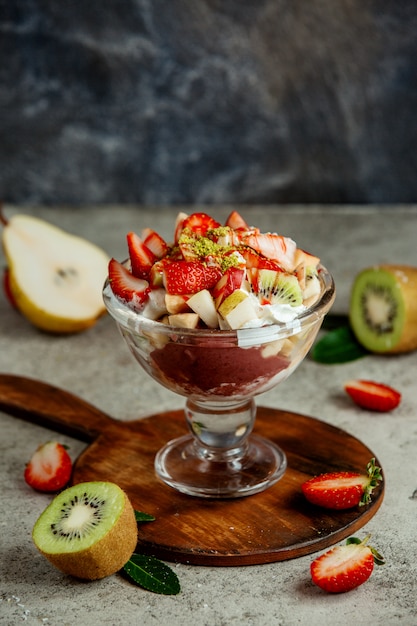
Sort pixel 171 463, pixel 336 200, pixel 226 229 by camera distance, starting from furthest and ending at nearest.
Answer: pixel 336 200, pixel 171 463, pixel 226 229

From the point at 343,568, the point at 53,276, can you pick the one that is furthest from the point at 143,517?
the point at 53,276

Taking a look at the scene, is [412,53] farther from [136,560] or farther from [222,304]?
[136,560]

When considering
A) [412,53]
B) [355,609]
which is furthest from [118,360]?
[412,53]

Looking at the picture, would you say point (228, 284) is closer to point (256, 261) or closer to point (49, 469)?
point (256, 261)

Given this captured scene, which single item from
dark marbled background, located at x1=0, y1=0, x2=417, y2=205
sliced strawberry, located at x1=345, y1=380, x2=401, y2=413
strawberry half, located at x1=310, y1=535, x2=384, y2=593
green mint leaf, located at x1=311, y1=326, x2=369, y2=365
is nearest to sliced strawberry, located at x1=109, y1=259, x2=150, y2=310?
strawberry half, located at x1=310, y1=535, x2=384, y2=593

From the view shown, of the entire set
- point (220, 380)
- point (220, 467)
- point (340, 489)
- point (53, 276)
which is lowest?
point (53, 276)

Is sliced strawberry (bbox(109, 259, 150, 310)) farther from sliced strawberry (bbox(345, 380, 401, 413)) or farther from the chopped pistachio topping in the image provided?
sliced strawberry (bbox(345, 380, 401, 413))

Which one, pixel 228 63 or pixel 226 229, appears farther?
pixel 228 63

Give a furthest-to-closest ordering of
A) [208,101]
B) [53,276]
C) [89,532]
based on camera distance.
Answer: [208,101], [53,276], [89,532]
